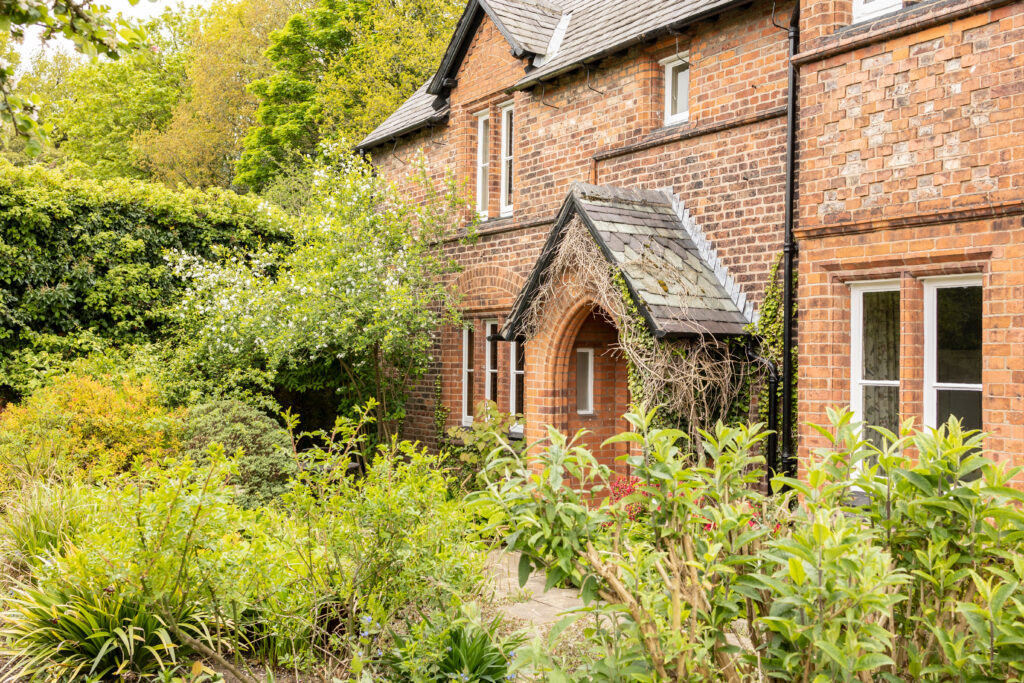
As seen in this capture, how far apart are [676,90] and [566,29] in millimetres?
3110

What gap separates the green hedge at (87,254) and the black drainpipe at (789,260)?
969 centimetres

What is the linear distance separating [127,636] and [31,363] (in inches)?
376

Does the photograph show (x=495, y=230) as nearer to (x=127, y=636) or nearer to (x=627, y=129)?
(x=627, y=129)

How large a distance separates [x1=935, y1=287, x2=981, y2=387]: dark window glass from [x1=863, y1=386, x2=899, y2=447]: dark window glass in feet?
1.47

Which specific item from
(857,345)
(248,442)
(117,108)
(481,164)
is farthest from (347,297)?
(117,108)

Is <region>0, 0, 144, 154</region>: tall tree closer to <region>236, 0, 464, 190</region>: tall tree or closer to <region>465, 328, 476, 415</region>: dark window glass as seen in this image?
<region>465, 328, 476, 415</region>: dark window glass

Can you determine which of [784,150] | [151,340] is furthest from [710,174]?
[151,340]

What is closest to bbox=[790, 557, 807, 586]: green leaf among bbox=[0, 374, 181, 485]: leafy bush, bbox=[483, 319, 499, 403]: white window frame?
bbox=[0, 374, 181, 485]: leafy bush

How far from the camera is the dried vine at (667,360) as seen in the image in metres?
8.38

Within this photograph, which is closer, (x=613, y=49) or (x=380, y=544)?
(x=380, y=544)

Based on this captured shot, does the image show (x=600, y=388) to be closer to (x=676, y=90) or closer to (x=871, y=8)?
(x=676, y=90)

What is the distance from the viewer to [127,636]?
16.3ft

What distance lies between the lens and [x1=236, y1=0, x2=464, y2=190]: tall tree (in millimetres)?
25297

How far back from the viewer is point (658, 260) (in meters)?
8.84
